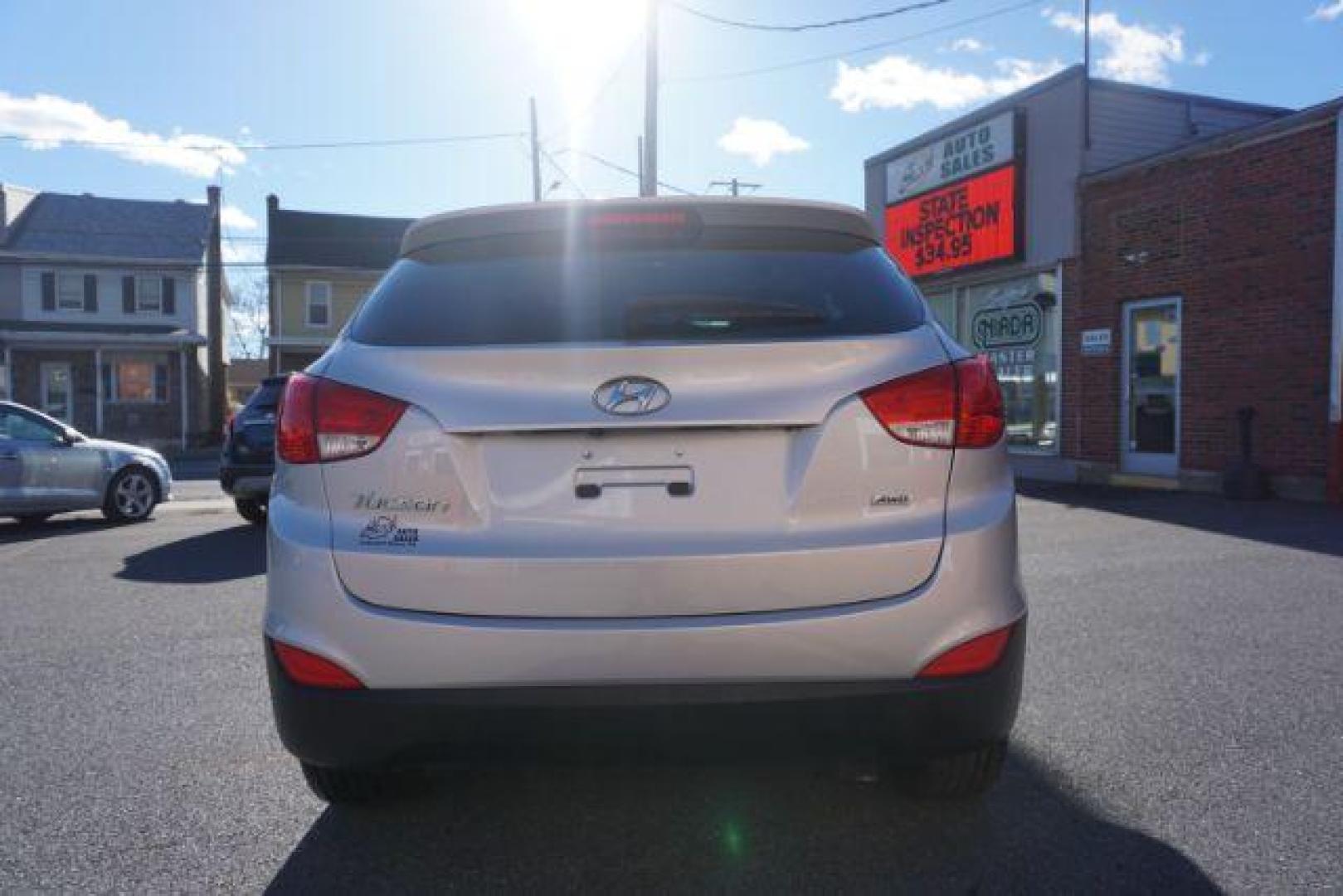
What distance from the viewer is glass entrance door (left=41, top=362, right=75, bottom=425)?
3125cm

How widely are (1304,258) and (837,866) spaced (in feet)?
37.0

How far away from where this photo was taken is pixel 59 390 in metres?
31.4

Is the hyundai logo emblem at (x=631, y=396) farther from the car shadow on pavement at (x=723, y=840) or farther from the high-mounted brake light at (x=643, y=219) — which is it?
the car shadow on pavement at (x=723, y=840)

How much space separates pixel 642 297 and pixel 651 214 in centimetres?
28

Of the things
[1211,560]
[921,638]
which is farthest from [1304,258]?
[921,638]

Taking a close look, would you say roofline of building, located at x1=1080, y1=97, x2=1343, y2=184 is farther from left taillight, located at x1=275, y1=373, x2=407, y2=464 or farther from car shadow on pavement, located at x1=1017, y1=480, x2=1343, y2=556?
left taillight, located at x1=275, y1=373, x2=407, y2=464

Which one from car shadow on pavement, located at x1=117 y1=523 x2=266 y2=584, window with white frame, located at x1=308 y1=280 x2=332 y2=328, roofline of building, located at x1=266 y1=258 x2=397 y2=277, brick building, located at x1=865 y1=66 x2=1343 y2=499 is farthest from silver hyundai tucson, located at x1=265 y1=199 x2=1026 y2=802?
window with white frame, located at x1=308 y1=280 x2=332 y2=328

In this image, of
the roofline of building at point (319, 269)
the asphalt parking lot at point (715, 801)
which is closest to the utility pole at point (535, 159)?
the roofline of building at point (319, 269)

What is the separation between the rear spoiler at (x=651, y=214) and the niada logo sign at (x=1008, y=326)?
1368cm

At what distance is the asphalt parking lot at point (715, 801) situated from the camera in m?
2.64

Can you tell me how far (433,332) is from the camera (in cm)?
261

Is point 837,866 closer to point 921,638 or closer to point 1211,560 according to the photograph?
point 921,638

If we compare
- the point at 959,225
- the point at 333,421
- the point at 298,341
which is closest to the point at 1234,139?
the point at 959,225

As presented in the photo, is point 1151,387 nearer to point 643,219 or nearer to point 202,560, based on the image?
point 202,560
